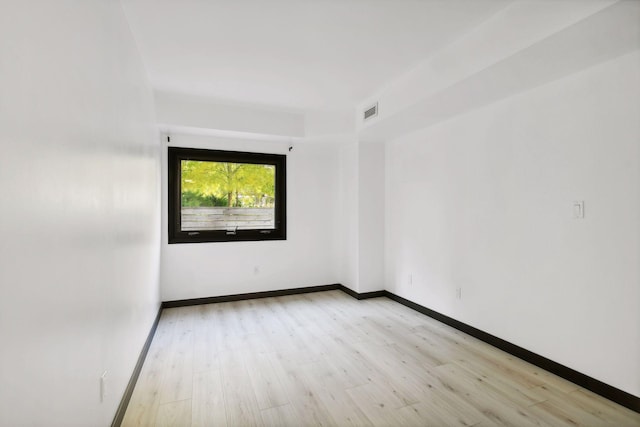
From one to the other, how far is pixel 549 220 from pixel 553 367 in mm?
1094

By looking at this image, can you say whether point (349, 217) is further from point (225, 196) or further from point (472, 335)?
point (472, 335)

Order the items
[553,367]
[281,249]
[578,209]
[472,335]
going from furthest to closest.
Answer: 1. [281,249]
2. [472,335]
3. [553,367]
4. [578,209]

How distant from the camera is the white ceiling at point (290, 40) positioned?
200cm

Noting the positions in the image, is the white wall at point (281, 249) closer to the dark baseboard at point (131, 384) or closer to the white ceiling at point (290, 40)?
the dark baseboard at point (131, 384)

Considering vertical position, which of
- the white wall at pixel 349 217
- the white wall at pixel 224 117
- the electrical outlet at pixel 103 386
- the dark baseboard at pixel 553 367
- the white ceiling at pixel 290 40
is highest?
the white ceiling at pixel 290 40

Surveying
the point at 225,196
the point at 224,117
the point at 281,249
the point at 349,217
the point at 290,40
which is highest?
the point at 290,40

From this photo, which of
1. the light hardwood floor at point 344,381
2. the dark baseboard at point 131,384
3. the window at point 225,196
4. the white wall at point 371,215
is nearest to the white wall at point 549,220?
the light hardwood floor at point 344,381

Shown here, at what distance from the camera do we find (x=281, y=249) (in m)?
4.58

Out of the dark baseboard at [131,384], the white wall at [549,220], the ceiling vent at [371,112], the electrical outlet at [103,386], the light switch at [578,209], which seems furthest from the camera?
the ceiling vent at [371,112]

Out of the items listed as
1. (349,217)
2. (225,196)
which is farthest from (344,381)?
(225,196)

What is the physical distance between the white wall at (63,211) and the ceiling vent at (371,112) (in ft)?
7.62

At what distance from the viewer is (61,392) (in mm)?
1081

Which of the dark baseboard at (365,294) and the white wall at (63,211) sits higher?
the white wall at (63,211)

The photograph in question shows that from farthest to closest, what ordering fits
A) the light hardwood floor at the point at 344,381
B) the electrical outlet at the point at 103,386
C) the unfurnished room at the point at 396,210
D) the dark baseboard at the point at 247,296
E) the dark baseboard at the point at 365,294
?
the dark baseboard at the point at 365,294 < the dark baseboard at the point at 247,296 < the light hardwood floor at the point at 344,381 < the electrical outlet at the point at 103,386 < the unfurnished room at the point at 396,210
